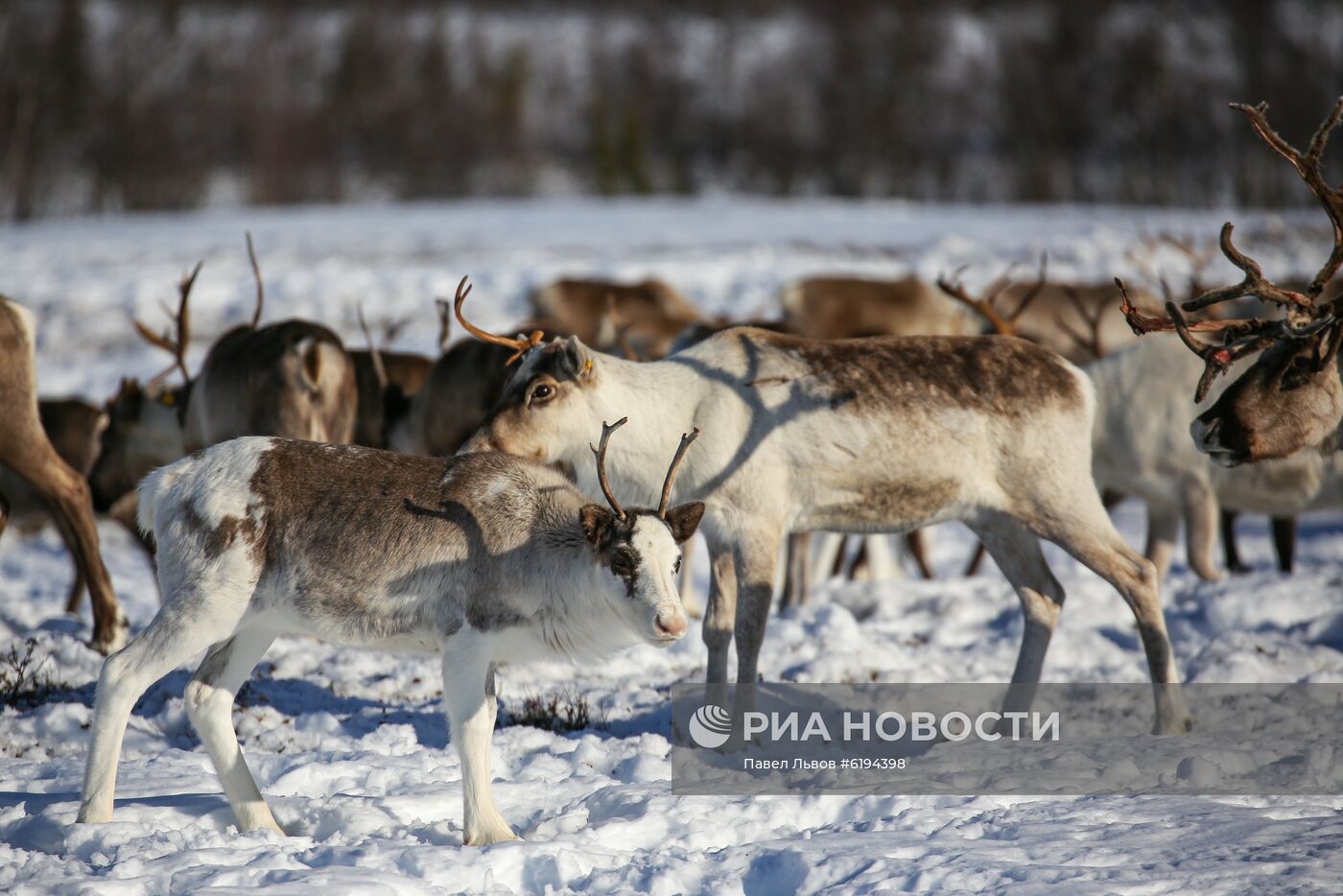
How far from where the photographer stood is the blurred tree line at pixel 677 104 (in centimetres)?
3919

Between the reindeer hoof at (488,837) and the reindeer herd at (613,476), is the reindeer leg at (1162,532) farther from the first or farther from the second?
the reindeer hoof at (488,837)

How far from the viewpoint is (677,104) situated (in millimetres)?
50031

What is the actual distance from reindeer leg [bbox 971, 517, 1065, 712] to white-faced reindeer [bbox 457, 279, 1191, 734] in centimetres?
22

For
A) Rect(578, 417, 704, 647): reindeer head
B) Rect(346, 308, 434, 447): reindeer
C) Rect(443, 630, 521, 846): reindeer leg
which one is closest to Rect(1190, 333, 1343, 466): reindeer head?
Rect(578, 417, 704, 647): reindeer head

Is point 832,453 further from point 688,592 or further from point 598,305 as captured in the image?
point 598,305

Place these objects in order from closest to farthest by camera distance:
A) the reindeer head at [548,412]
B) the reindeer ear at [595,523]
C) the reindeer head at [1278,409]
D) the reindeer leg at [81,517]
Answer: the reindeer ear at [595,523] < the reindeer head at [1278,409] < the reindeer head at [548,412] < the reindeer leg at [81,517]

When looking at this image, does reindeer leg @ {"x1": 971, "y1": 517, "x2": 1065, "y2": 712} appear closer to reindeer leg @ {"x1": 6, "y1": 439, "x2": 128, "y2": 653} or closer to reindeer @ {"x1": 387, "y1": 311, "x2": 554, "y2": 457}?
reindeer @ {"x1": 387, "y1": 311, "x2": 554, "y2": 457}

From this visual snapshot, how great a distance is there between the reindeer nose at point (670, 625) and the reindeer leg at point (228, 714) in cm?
140

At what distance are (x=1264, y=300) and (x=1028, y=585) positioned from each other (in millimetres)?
1616

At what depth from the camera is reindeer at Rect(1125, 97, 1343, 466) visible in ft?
18.6

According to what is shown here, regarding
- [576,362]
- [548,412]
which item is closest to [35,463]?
[548,412]

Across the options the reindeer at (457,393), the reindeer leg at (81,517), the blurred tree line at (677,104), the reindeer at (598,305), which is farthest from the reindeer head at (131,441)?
the blurred tree line at (677,104)

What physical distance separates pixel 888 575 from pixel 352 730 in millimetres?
4895

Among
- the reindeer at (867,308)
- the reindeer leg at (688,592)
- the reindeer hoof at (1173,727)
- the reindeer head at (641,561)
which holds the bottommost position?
the reindeer hoof at (1173,727)
